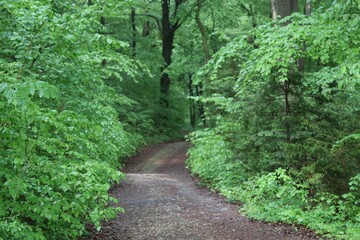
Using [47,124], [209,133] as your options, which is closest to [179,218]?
[47,124]

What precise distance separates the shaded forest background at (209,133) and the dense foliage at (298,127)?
30mm

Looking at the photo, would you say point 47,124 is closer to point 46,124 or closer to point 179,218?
point 46,124

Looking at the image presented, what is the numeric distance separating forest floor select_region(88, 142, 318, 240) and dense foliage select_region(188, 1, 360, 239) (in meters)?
0.40

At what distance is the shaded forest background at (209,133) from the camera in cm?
393

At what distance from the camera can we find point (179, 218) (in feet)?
25.0

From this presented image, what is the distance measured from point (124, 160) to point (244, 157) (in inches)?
361

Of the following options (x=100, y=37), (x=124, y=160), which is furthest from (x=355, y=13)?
(x=124, y=160)

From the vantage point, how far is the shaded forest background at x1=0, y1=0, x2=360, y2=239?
3.93m

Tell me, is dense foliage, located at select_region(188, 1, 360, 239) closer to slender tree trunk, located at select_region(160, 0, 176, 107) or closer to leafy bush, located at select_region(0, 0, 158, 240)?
leafy bush, located at select_region(0, 0, 158, 240)

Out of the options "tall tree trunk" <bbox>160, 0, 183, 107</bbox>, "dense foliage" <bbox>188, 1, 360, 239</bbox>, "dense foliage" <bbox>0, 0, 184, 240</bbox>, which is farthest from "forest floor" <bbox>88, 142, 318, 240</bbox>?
"tall tree trunk" <bbox>160, 0, 183, 107</bbox>

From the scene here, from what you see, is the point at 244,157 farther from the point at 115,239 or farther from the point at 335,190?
the point at 115,239

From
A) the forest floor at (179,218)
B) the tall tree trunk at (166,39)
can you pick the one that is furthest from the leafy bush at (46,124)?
the tall tree trunk at (166,39)

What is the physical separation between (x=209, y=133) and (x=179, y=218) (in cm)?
559

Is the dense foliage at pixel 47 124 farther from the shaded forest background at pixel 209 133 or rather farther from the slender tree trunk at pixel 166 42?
the slender tree trunk at pixel 166 42
